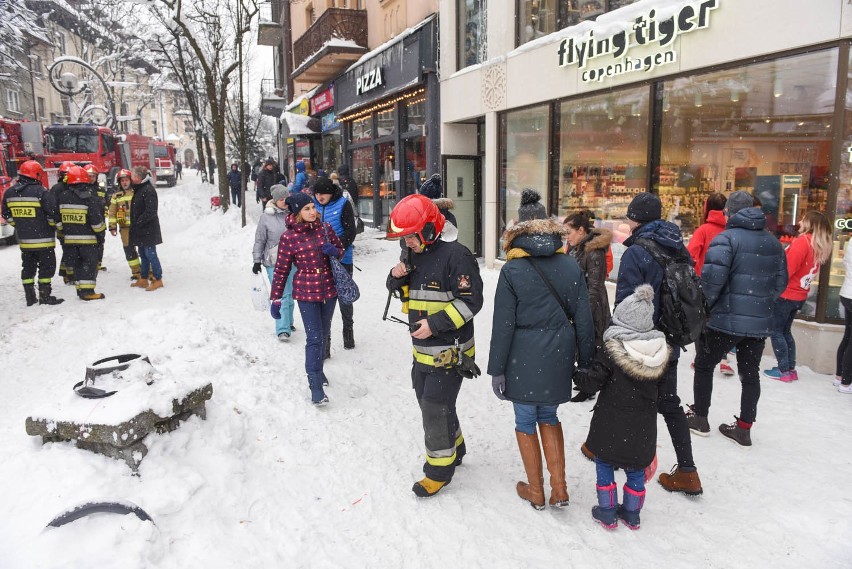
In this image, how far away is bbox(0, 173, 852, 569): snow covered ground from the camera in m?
3.04

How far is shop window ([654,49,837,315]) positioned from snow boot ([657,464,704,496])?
11.7ft

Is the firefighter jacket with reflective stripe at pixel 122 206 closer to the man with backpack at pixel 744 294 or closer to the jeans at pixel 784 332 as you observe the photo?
the man with backpack at pixel 744 294

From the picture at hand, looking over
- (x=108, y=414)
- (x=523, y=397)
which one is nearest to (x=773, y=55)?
(x=523, y=397)

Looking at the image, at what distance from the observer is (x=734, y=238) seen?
13.9 feet

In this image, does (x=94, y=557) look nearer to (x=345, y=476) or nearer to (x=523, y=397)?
(x=345, y=476)

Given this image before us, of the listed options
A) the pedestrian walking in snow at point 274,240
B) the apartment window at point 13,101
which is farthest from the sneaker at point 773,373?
the apartment window at point 13,101

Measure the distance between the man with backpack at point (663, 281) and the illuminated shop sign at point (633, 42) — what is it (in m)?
4.34

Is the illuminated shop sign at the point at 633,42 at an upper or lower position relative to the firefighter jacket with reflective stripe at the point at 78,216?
upper

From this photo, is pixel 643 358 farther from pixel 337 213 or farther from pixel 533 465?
pixel 337 213

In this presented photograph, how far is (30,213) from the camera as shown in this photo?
27.0ft

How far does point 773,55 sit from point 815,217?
1955 millimetres

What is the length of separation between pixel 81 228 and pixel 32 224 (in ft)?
2.03

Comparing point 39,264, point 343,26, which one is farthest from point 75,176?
point 343,26

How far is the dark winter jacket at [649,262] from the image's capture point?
3.60 meters
